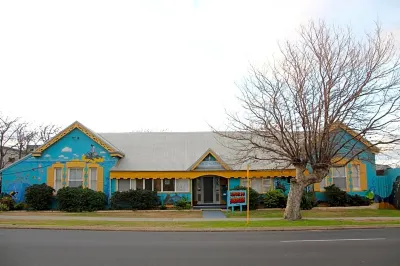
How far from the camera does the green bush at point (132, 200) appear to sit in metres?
25.5

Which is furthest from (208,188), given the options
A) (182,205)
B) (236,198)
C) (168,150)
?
(236,198)

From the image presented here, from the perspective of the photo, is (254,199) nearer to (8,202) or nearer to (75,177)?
(75,177)

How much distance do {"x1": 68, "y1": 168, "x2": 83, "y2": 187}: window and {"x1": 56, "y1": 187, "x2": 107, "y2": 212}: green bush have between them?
1705 mm

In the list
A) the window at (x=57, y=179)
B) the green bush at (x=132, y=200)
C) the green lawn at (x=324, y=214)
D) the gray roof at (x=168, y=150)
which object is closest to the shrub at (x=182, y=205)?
the green bush at (x=132, y=200)

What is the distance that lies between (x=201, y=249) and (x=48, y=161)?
748 inches

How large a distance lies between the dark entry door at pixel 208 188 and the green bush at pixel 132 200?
4585 millimetres

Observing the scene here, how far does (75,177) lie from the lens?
27141 millimetres

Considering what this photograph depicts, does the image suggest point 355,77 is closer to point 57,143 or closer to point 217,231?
point 217,231

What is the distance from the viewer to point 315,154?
18391mm

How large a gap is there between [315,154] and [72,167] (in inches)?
639

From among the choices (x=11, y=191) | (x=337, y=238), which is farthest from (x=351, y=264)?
(x=11, y=191)

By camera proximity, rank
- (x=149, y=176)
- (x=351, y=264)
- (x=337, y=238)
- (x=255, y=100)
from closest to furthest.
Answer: (x=351, y=264) → (x=337, y=238) → (x=255, y=100) → (x=149, y=176)

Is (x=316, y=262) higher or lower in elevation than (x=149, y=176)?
lower

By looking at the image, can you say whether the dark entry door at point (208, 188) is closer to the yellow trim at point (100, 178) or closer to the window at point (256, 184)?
the window at point (256, 184)
